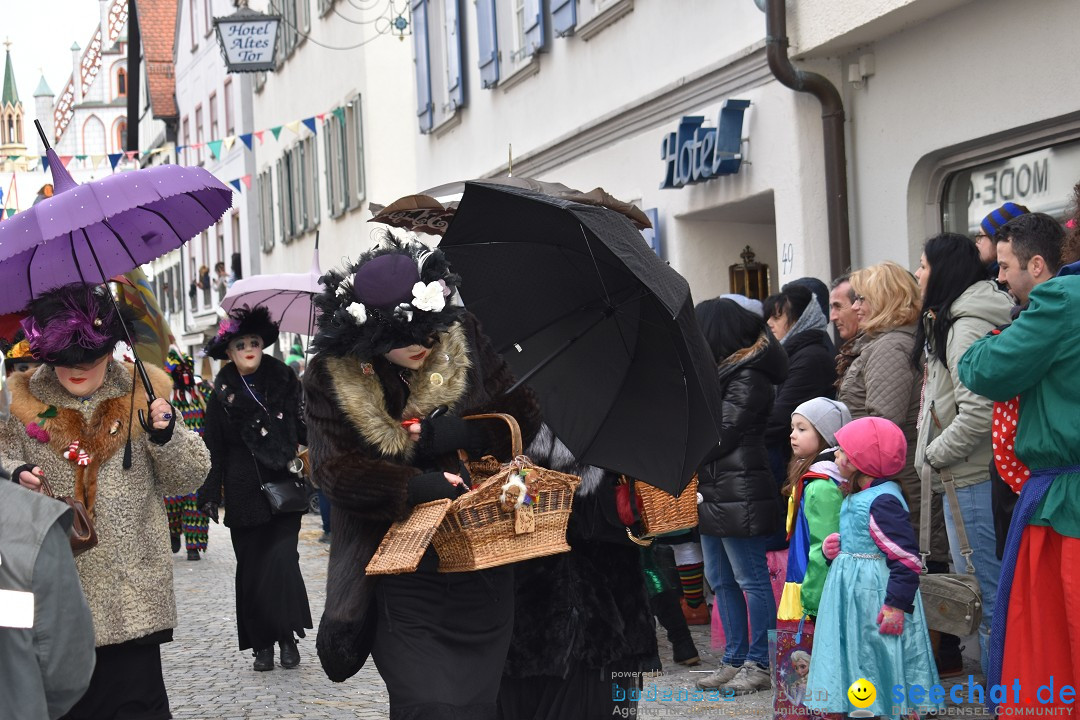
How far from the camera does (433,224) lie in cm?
759

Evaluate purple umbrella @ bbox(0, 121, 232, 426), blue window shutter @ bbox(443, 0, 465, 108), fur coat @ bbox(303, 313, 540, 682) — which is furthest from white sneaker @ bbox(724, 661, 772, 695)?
blue window shutter @ bbox(443, 0, 465, 108)

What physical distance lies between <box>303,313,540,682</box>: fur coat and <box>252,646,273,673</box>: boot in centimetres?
424

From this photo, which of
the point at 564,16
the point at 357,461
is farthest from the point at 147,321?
the point at 564,16

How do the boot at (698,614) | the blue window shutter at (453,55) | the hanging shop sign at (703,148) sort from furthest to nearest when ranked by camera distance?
the blue window shutter at (453,55) < the hanging shop sign at (703,148) < the boot at (698,614)

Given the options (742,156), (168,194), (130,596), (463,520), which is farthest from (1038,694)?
(742,156)

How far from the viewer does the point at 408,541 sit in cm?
424

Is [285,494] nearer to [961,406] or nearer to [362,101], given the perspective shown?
[961,406]

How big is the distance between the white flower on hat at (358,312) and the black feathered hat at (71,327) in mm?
1350

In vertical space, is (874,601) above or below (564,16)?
below

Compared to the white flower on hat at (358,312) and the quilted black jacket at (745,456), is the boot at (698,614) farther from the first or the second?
the white flower on hat at (358,312)

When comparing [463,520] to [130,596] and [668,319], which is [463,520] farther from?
[130,596]

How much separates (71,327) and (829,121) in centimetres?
676

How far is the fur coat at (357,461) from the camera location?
14.4ft

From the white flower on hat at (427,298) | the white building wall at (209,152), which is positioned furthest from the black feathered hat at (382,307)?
the white building wall at (209,152)
